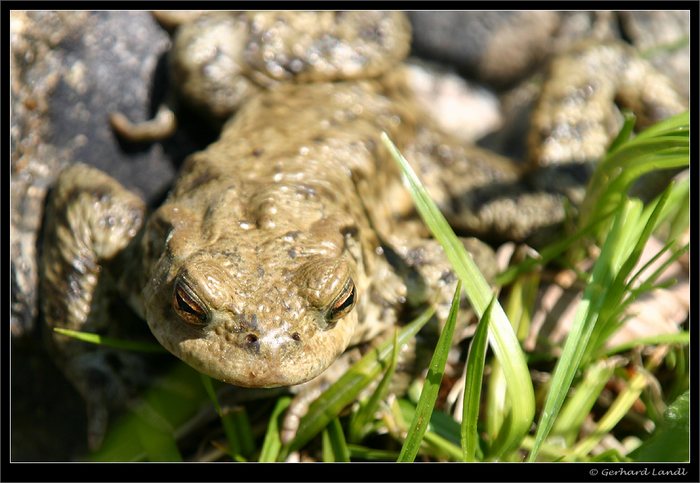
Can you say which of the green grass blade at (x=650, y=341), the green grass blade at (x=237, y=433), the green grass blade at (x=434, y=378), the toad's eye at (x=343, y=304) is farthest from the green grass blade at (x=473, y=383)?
the green grass blade at (x=237, y=433)

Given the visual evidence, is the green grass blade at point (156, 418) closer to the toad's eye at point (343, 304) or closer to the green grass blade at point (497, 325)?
the toad's eye at point (343, 304)

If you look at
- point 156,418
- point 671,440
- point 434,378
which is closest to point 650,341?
point 671,440

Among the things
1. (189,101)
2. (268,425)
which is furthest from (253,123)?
(268,425)

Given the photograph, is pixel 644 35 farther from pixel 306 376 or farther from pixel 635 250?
pixel 306 376

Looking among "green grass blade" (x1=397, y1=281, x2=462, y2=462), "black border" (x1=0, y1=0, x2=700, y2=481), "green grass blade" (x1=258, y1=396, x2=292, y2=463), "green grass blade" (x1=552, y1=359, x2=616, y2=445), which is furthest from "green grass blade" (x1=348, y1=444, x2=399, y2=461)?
"green grass blade" (x1=552, y1=359, x2=616, y2=445)

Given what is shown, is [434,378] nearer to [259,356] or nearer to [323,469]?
[259,356]

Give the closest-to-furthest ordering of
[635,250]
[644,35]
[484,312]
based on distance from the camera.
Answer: [484,312]
[635,250]
[644,35]
